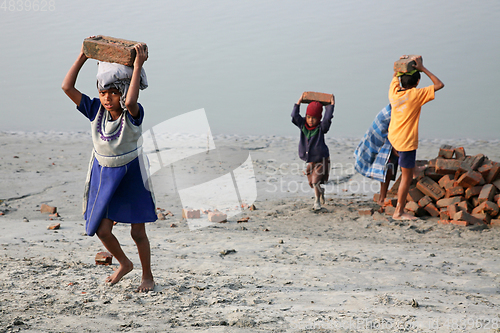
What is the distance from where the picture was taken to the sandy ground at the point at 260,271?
3.20 m

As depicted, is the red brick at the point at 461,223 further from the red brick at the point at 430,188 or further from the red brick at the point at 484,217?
the red brick at the point at 430,188

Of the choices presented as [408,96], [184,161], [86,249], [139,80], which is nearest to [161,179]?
[184,161]

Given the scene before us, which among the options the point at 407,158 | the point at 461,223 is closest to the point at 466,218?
the point at 461,223

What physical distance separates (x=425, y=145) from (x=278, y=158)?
5.21 metres

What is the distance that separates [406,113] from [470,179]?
1.42 meters

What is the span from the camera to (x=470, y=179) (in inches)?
260

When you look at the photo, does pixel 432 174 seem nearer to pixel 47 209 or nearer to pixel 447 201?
pixel 447 201

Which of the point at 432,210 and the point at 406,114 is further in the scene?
the point at 432,210

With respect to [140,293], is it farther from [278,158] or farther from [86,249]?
[278,158]

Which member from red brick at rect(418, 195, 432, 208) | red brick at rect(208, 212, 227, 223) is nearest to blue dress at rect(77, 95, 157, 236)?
red brick at rect(208, 212, 227, 223)

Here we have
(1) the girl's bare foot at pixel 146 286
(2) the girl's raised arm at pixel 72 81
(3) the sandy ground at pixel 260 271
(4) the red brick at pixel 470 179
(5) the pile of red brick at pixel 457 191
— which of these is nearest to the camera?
(3) the sandy ground at pixel 260 271

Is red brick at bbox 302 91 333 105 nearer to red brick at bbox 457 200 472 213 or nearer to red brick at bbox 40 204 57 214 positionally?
red brick at bbox 457 200 472 213

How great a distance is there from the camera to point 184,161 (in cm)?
1023

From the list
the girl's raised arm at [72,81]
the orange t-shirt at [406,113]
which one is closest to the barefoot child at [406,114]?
the orange t-shirt at [406,113]
